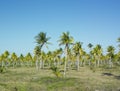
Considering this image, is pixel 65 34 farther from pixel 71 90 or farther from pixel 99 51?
pixel 99 51

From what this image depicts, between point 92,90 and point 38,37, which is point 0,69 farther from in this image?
point 92,90

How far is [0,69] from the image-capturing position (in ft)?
250

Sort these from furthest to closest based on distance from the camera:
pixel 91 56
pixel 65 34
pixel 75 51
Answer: pixel 91 56, pixel 75 51, pixel 65 34

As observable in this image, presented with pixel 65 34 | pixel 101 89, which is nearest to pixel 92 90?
pixel 101 89

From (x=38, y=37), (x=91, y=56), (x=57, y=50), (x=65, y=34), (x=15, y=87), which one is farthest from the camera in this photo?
(x=91, y=56)

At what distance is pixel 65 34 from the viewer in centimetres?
7169

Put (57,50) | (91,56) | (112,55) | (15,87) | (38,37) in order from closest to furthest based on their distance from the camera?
(15,87)
(38,37)
(112,55)
(57,50)
(91,56)

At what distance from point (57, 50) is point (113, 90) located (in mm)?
98362

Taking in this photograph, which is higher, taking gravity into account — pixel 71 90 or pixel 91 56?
pixel 91 56

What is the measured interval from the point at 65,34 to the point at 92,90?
1337 inches

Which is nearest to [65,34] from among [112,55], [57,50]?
[112,55]

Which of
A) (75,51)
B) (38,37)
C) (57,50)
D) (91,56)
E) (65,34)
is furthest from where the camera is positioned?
(91,56)

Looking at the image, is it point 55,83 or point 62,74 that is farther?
point 62,74

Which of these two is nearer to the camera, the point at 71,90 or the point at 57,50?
the point at 71,90
